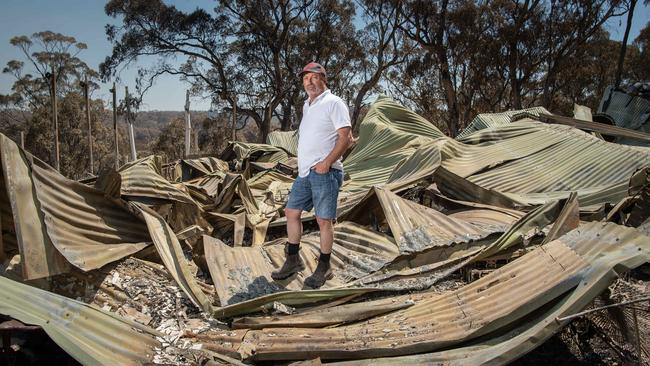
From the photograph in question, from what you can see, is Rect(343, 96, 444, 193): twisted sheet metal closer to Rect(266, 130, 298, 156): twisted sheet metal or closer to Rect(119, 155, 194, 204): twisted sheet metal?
Rect(119, 155, 194, 204): twisted sheet metal

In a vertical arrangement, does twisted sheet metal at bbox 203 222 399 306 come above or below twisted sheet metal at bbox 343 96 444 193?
below

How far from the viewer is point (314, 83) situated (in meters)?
3.13

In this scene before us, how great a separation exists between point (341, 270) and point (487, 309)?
1.20 meters

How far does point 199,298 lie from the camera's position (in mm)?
2711

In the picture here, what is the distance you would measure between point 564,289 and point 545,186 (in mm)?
3162

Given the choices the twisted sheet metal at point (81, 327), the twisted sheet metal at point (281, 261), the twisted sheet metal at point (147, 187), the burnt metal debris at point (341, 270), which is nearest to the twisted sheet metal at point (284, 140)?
the burnt metal debris at point (341, 270)

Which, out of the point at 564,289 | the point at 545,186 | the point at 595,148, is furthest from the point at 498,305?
the point at 595,148

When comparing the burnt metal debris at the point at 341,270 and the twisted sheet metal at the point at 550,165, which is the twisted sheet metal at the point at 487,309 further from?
the twisted sheet metal at the point at 550,165

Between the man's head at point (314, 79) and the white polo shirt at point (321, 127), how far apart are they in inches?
1.6

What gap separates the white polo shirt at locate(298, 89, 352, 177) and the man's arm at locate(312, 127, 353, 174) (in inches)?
1.4

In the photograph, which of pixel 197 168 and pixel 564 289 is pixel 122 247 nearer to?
pixel 564 289

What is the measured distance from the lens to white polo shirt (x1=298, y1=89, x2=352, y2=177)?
305 cm

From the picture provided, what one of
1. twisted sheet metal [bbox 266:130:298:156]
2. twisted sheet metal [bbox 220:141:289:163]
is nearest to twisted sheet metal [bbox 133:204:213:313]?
twisted sheet metal [bbox 220:141:289:163]

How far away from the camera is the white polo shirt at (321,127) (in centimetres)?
305
